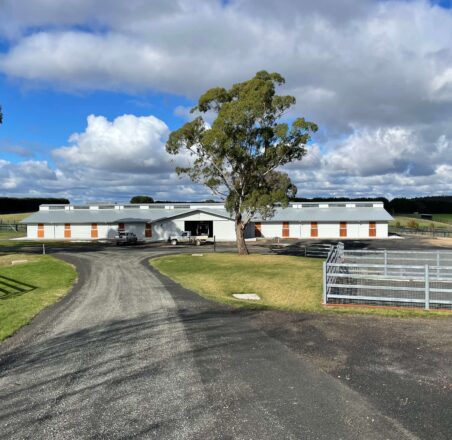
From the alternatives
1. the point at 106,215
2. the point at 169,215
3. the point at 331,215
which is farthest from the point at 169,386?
the point at 106,215

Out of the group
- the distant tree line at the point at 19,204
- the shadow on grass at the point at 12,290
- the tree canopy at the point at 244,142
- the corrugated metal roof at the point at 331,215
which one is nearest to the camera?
the shadow on grass at the point at 12,290

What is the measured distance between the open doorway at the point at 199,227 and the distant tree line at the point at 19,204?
9193cm

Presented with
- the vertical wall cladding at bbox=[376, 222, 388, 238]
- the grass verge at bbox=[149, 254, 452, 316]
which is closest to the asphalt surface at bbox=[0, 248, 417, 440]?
the grass verge at bbox=[149, 254, 452, 316]

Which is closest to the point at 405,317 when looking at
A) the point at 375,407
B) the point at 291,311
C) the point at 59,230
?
the point at 291,311

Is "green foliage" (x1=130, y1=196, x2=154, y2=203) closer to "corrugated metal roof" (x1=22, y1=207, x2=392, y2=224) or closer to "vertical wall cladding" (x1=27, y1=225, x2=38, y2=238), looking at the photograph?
"corrugated metal roof" (x1=22, y1=207, x2=392, y2=224)

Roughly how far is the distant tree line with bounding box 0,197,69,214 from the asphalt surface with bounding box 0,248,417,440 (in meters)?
143

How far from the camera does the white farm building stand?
65312 millimetres

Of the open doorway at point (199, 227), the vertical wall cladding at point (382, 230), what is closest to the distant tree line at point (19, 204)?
the open doorway at point (199, 227)

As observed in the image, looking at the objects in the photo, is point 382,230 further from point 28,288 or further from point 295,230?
point 28,288

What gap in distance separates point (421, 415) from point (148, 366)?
5.11 metres

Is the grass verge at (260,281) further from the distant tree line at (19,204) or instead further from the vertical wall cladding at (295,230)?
the distant tree line at (19,204)

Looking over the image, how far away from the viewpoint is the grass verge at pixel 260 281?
1547 centimetres

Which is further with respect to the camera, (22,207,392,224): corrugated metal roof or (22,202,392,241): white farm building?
(22,207,392,224): corrugated metal roof

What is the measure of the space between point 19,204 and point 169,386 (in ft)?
504
